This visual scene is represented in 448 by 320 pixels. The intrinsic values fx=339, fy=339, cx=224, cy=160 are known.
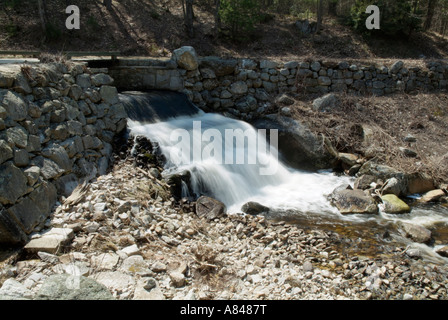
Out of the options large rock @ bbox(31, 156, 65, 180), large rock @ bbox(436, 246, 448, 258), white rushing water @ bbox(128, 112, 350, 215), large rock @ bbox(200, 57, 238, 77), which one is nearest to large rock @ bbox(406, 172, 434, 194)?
white rushing water @ bbox(128, 112, 350, 215)

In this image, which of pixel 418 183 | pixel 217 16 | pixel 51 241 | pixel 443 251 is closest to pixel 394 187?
pixel 418 183

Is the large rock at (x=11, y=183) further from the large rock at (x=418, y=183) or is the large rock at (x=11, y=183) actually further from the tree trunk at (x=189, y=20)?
the tree trunk at (x=189, y=20)

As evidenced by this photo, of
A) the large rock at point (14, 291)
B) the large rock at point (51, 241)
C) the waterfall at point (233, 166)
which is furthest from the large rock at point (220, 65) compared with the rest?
the large rock at point (14, 291)

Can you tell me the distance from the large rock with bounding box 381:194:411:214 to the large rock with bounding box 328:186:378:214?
279mm

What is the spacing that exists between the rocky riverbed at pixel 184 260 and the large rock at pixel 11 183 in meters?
0.55

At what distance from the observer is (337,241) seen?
5.31 metres

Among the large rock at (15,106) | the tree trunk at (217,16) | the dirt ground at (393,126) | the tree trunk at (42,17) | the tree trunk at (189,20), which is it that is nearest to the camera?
the large rock at (15,106)

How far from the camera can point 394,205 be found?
6.61 metres

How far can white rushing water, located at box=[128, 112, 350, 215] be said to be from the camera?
268 inches

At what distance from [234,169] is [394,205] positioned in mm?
3292

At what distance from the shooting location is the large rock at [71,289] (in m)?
3.12

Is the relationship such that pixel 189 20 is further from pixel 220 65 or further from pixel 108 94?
pixel 108 94
